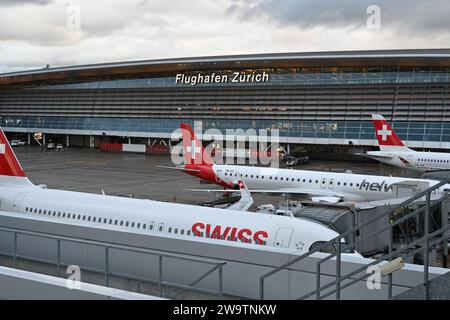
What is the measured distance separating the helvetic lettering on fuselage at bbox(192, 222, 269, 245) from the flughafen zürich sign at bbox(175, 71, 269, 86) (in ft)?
239

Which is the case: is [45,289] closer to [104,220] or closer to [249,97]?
[104,220]

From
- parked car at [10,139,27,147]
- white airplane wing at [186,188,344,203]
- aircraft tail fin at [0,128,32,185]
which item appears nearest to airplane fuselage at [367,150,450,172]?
white airplane wing at [186,188,344,203]

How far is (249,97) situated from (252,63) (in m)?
6.16

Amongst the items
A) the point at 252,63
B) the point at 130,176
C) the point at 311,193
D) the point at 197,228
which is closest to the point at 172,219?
the point at 197,228

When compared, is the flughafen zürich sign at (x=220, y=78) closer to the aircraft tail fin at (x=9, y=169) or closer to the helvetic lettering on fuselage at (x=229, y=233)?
the aircraft tail fin at (x=9, y=169)

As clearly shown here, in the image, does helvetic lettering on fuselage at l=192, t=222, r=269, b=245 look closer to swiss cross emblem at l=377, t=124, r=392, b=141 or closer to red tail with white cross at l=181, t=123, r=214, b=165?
red tail with white cross at l=181, t=123, r=214, b=165

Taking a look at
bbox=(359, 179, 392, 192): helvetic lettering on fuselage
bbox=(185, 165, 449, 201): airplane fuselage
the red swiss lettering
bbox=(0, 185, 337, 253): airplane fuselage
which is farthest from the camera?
bbox=(185, 165, 449, 201): airplane fuselage

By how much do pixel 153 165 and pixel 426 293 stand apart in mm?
61708

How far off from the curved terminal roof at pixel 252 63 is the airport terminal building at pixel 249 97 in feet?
0.57

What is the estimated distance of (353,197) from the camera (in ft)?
113

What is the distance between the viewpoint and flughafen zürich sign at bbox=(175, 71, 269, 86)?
88312mm

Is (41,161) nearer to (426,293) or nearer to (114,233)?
(114,233)

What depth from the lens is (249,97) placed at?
88312mm
